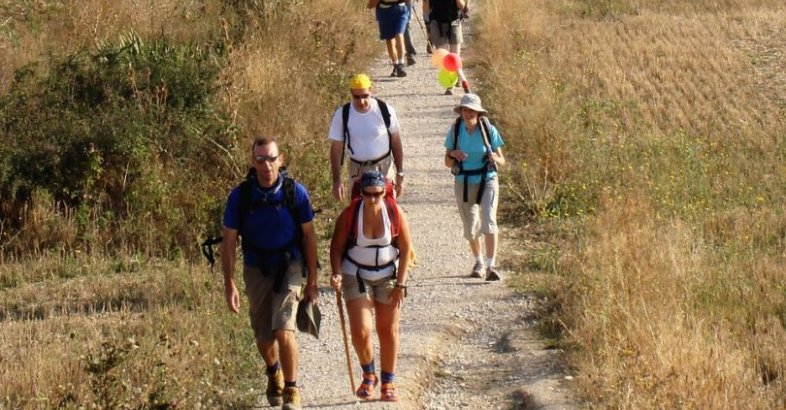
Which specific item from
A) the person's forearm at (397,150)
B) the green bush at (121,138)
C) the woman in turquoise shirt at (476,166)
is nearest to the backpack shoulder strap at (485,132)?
the woman in turquoise shirt at (476,166)

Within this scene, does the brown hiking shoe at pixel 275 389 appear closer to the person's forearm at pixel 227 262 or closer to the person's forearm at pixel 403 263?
the person's forearm at pixel 227 262

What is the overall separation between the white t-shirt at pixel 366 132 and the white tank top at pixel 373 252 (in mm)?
2125

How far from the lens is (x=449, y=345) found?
8.85m

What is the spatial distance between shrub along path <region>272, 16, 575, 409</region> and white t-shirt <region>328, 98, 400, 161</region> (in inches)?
48.4

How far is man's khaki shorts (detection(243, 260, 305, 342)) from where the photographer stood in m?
6.99

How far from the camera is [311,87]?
577 inches

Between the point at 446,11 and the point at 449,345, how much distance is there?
7.52m

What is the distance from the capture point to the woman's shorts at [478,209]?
32.3 ft

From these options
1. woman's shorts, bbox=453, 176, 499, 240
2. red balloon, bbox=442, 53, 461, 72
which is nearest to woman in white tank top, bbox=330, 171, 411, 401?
woman's shorts, bbox=453, 176, 499, 240

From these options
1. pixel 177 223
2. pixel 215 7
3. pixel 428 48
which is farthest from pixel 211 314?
pixel 428 48

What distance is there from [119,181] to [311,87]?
3343mm

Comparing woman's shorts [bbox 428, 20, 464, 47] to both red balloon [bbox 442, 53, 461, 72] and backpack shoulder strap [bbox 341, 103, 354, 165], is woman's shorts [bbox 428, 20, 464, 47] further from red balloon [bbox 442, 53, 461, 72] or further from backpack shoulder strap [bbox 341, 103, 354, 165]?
backpack shoulder strap [bbox 341, 103, 354, 165]

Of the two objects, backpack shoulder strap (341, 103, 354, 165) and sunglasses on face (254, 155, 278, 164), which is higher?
sunglasses on face (254, 155, 278, 164)

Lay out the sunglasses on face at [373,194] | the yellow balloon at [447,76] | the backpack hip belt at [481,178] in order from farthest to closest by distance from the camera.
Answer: the yellow balloon at [447,76]
the backpack hip belt at [481,178]
the sunglasses on face at [373,194]
